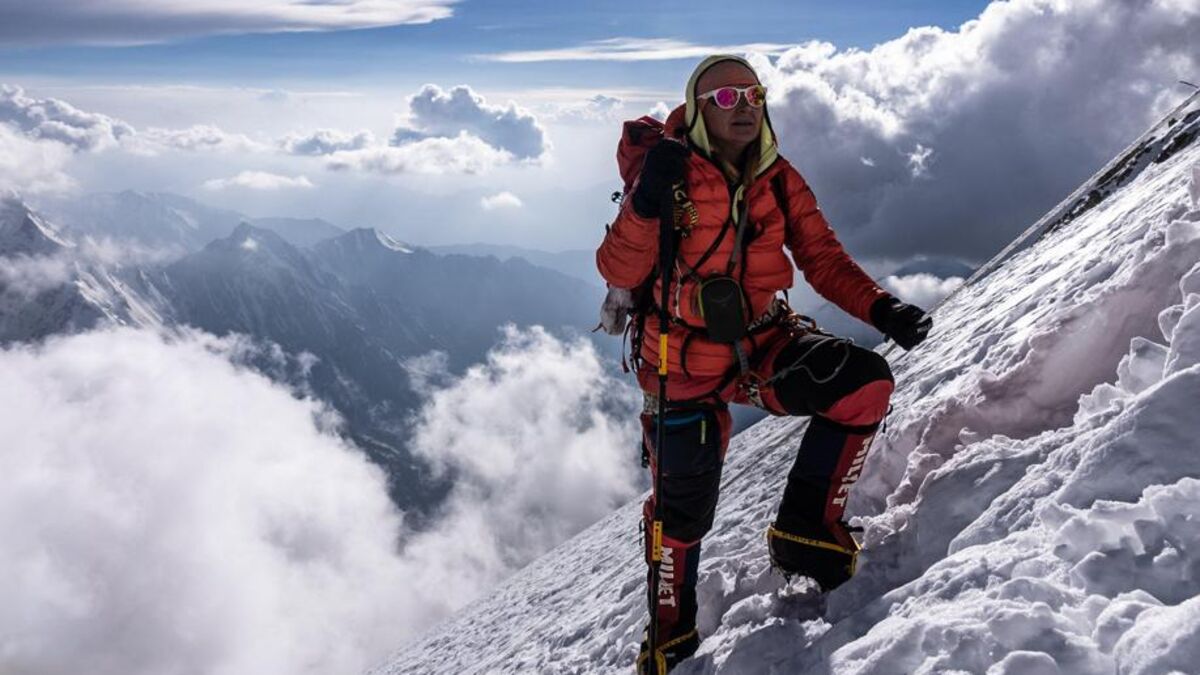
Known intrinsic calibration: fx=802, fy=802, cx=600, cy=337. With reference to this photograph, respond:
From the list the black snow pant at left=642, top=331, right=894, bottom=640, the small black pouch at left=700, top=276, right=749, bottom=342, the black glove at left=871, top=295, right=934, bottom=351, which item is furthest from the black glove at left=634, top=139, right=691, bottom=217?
the black glove at left=871, top=295, right=934, bottom=351

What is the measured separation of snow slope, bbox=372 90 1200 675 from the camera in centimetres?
291

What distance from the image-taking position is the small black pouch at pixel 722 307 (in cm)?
471

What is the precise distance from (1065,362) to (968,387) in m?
0.73

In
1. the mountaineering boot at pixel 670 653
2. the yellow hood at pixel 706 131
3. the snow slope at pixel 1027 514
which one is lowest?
the mountaineering boot at pixel 670 653

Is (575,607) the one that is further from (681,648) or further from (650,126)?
(650,126)

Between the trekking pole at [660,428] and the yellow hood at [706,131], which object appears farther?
the yellow hood at [706,131]

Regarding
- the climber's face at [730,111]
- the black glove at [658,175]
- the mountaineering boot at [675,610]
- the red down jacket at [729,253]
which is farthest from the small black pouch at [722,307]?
the mountaineering boot at [675,610]

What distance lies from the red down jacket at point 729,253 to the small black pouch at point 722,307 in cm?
13

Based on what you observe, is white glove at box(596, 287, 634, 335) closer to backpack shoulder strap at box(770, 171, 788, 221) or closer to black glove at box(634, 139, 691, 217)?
black glove at box(634, 139, 691, 217)

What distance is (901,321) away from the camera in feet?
15.0

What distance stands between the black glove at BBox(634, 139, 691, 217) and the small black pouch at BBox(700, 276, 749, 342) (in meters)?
0.57

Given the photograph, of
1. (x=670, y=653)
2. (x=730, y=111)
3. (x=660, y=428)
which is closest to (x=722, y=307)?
(x=660, y=428)

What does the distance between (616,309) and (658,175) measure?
3.77 feet

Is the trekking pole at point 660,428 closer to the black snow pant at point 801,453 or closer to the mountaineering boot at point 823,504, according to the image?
the black snow pant at point 801,453
